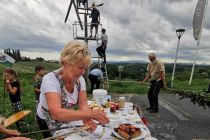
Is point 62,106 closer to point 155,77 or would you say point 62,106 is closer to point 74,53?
point 74,53

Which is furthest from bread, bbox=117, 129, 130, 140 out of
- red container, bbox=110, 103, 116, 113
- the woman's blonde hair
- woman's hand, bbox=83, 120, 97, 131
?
red container, bbox=110, 103, 116, 113

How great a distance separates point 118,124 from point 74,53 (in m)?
1.19

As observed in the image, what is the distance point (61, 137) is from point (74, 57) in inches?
27.6

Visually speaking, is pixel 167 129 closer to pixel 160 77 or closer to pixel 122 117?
pixel 160 77

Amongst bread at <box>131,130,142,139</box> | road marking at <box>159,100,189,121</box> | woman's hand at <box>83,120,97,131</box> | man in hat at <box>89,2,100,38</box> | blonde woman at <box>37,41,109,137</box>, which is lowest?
road marking at <box>159,100,189,121</box>

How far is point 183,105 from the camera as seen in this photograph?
1120 centimetres

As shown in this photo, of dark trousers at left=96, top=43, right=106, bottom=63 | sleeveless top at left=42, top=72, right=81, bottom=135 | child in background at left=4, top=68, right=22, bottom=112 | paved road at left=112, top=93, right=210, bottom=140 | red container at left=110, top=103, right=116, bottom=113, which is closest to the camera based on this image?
sleeveless top at left=42, top=72, right=81, bottom=135

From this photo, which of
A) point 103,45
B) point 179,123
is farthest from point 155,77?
point 103,45

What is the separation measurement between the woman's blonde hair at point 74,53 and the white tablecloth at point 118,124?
0.71 meters

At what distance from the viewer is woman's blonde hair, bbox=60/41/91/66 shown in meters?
2.67

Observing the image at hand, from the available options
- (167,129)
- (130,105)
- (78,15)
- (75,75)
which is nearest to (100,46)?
(78,15)

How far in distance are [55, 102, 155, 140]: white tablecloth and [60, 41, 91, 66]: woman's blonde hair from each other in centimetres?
71

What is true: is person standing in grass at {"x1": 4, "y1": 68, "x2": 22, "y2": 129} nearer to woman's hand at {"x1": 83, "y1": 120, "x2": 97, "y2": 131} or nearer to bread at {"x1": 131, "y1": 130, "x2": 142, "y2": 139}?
woman's hand at {"x1": 83, "y1": 120, "x2": 97, "y2": 131}

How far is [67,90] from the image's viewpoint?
2975mm
